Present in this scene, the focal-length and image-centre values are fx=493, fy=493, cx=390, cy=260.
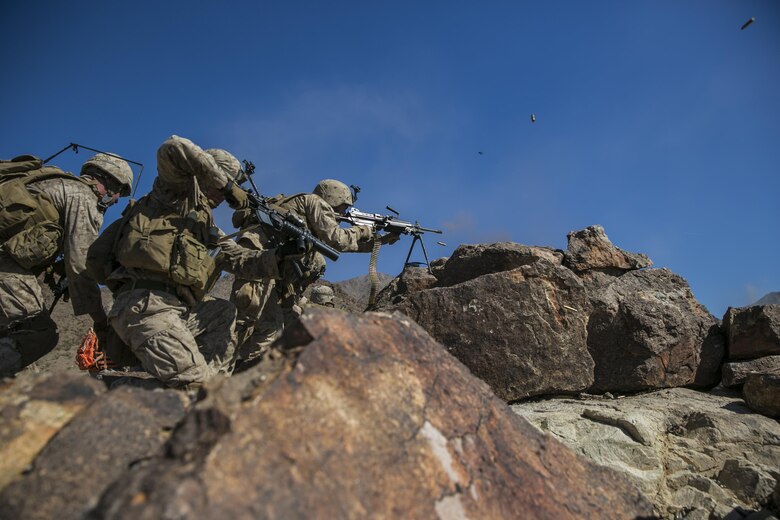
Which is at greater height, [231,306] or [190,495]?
[231,306]

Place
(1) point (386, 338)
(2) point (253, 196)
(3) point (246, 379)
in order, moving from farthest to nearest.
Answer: (2) point (253, 196) → (1) point (386, 338) → (3) point (246, 379)

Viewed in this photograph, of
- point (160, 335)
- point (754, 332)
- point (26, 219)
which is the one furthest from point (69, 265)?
point (754, 332)

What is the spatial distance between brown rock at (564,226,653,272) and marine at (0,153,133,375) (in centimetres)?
532

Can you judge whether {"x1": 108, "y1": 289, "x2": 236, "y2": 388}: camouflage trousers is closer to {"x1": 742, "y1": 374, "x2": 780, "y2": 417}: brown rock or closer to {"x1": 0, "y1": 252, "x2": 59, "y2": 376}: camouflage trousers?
{"x1": 0, "y1": 252, "x2": 59, "y2": 376}: camouflage trousers

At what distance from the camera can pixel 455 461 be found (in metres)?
1.70

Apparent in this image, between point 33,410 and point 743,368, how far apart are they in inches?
241

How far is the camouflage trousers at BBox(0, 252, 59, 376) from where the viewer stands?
4105mm

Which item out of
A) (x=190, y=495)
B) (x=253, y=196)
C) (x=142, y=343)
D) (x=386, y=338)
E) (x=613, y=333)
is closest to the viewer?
(x=190, y=495)

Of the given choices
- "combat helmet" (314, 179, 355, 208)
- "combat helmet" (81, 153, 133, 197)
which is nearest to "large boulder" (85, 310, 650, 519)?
"combat helmet" (81, 153, 133, 197)

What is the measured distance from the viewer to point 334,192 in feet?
21.9

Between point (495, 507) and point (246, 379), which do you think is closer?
point (246, 379)

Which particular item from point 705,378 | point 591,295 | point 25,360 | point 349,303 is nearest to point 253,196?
point 25,360

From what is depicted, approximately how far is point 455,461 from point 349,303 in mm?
10790

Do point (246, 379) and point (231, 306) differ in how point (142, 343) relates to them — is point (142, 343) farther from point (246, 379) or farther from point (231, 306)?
point (246, 379)
